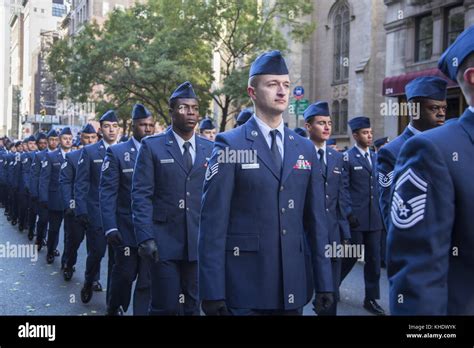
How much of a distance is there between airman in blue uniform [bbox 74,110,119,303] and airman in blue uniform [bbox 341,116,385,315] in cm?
338

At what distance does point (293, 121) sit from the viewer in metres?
33.1

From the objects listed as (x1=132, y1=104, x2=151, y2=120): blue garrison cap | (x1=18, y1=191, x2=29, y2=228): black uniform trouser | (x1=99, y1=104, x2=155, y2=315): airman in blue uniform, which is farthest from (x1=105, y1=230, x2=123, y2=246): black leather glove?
(x1=18, y1=191, x2=29, y2=228): black uniform trouser

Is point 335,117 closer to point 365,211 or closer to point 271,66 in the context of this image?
point 365,211

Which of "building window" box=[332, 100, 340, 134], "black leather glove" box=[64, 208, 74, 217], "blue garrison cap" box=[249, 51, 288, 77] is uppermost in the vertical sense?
"building window" box=[332, 100, 340, 134]

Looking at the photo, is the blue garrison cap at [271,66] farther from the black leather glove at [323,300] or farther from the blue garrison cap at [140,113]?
the blue garrison cap at [140,113]

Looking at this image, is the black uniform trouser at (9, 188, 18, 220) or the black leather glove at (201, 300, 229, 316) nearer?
the black leather glove at (201, 300, 229, 316)

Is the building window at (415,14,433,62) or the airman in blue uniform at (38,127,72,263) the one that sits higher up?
the building window at (415,14,433,62)

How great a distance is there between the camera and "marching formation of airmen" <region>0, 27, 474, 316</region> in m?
2.29

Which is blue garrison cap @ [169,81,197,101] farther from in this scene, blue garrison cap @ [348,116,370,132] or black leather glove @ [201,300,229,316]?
blue garrison cap @ [348,116,370,132]

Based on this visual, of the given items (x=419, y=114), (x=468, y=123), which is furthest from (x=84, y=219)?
(x=468, y=123)

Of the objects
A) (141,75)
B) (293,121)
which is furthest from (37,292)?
(293,121)

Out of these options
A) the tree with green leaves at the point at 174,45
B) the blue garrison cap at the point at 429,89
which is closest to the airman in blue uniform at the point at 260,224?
the blue garrison cap at the point at 429,89

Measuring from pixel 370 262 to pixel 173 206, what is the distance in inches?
126

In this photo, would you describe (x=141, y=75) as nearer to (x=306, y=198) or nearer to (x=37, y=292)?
(x=37, y=292)
